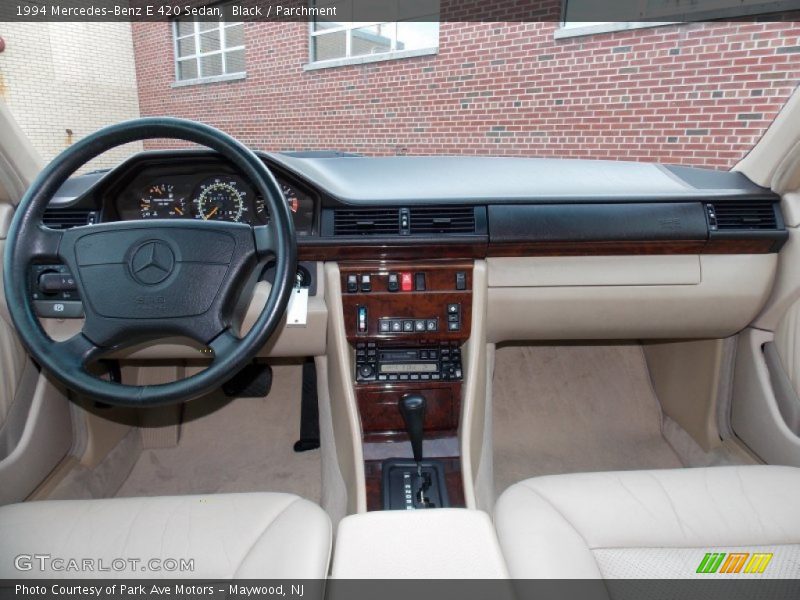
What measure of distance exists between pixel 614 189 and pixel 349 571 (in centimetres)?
148

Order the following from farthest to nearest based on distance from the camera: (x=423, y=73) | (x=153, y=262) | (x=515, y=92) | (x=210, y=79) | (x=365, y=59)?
(x=210, y=79) → (x=365, y=59) → (x=423, y=73) → (x=515, y=92) → (x=153, y=262)

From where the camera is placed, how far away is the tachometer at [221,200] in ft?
5.79

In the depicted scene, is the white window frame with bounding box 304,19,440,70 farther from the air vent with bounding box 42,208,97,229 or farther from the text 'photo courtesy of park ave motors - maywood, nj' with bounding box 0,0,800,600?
the air vent with bounding box 42,208,97,229

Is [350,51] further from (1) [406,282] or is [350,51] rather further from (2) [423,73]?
(1) [406,282]

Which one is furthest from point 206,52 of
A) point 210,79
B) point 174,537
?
point 174,537

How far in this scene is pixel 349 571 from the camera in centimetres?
94

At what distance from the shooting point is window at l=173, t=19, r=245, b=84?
299 inches

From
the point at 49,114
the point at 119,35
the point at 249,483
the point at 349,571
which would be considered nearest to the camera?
the point at 349,571

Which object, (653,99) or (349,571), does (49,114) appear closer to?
(349,571)

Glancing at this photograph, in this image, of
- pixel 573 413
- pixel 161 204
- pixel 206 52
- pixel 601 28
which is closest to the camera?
pixel 161 204

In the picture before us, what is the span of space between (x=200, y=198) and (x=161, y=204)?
13cm

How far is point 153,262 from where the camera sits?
1.24 meters

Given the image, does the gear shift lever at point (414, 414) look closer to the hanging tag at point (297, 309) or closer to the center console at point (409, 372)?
the center console at point (409, 372)

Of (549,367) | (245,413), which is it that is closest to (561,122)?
(549,367)
